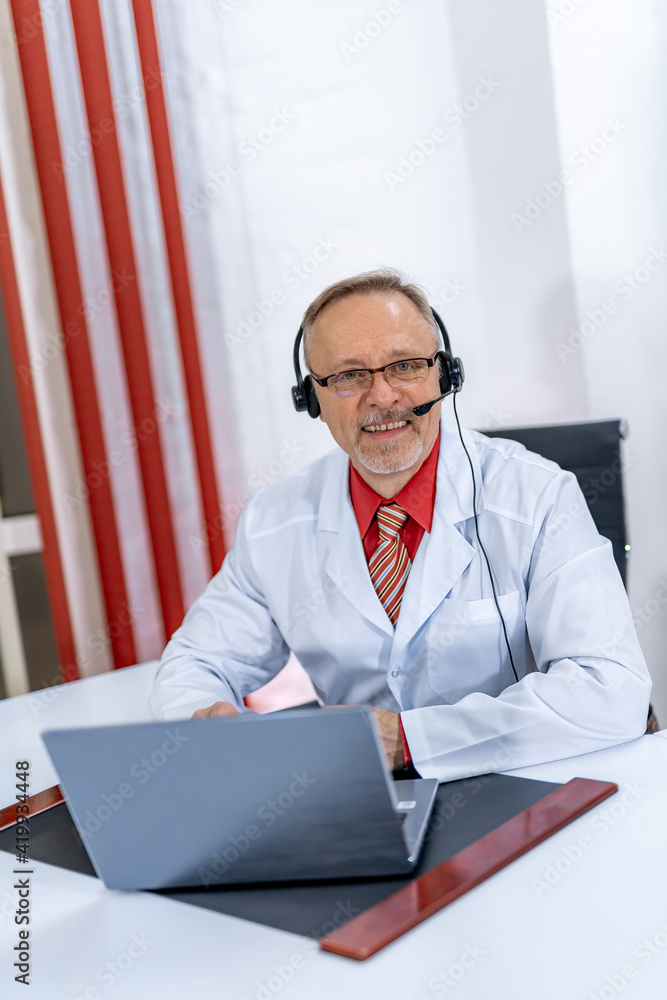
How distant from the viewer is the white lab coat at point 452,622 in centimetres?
110

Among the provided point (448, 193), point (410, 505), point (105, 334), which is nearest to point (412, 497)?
point (410, 505)

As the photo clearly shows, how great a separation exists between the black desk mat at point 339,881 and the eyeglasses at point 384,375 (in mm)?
659

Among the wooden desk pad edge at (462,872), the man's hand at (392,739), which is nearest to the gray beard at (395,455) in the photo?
the man's hand at (392,739)

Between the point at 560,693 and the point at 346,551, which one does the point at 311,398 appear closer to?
the point at 346,551

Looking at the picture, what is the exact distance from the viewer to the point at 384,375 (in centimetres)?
145

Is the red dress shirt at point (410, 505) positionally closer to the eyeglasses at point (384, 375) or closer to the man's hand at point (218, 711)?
the eyeglasses at point (384, 375)

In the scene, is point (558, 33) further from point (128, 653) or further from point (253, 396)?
point (128, 653)

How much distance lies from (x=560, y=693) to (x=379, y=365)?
0.60 meters

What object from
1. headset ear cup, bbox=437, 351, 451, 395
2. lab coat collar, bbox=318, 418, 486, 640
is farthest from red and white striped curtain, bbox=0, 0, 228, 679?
headset ear cup, bbox=437, 351, 451, 395

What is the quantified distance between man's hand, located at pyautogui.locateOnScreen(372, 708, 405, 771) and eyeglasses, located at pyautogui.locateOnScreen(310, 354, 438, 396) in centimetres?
57

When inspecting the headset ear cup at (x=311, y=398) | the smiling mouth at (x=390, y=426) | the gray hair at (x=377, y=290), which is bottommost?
the smiling mouth at (x=390, y=426)

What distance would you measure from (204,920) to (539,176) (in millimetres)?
1672

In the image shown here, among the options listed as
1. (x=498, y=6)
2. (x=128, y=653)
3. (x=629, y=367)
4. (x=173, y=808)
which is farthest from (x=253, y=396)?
(x=173, y=808)

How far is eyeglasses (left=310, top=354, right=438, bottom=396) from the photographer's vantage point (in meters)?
1.45
